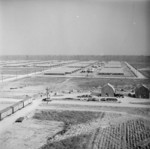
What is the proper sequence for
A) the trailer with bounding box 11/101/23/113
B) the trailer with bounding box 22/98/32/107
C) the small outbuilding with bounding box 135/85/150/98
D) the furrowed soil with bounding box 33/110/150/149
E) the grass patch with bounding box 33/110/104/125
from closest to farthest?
the furrowed soil with bounding box 33/110/150/149, the grass patch with bounding box 33/110/104/125, the trailer with bounding box 11/101/23/113, the trailer with bounding box 22/98/32/107, the small outbuilding with bounding box 135/85/150/98

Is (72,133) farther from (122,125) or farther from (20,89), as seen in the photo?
(20,89)

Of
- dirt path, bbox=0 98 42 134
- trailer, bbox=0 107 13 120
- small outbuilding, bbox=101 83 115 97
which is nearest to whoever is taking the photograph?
dirt path, bbox=0 98 42 134

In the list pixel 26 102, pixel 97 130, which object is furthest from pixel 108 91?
pixel 97 130

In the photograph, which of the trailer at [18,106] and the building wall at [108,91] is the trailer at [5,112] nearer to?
the trailer at [18,106]

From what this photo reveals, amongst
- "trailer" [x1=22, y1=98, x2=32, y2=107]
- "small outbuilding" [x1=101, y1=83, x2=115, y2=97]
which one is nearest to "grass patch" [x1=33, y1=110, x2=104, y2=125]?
"trailer" [x1=22, y1=98, x2=32, y2=107]

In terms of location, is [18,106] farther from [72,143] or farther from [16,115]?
[72,143]

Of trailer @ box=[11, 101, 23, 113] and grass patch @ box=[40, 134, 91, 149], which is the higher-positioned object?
trailer @ box=[11, 101, 23, 113]

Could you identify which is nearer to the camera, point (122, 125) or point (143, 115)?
Answer: point (122, 125)

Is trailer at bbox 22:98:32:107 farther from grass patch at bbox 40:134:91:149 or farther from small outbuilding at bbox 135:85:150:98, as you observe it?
small outbuilding at bbox 135:85:150:98

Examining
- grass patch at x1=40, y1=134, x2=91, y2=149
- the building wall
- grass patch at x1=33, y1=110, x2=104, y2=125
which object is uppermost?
the building wall

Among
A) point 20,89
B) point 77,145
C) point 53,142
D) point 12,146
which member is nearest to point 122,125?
point 77,145
